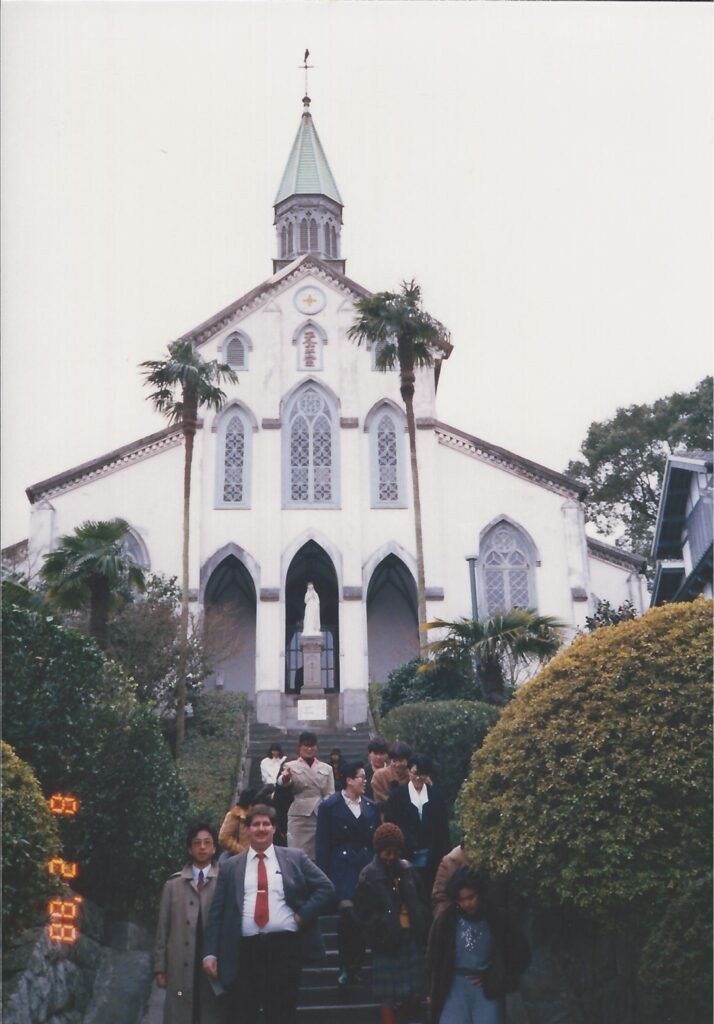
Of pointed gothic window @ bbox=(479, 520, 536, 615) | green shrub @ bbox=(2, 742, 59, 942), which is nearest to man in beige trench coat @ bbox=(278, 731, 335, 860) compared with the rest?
green shrub @ bbox=(2, 742, 59, 942)

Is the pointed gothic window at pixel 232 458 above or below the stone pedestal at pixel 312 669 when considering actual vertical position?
above

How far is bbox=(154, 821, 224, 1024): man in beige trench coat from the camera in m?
7.32

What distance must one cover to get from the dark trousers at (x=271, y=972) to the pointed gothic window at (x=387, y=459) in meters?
23.1

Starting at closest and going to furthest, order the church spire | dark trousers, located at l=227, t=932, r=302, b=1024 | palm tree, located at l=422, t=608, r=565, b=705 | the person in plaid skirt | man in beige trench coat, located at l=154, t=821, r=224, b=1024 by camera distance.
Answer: dark trousers, located at l=227, t=932, r=302, b=1024 < man in beige trench coat, located at l=154, t=821, r=224, b=1024 < the person in plaid skirt < palm tree, located at l=422, t=608, r=565, b=705 < the church spire

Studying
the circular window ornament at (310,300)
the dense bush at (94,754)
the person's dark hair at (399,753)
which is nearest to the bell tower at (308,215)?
the circular window ornament at (310,300)

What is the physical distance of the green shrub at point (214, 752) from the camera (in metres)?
17.7

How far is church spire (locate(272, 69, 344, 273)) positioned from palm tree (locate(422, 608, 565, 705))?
2527cm

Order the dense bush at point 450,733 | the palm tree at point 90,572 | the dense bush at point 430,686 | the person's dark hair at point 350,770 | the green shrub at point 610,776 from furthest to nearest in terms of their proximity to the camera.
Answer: the dense bush at point 430,686, the palm tree at point 90,572, the dense bush at point 450,733, the person's dark hair at point 350,770, the green shrub at point 610,776

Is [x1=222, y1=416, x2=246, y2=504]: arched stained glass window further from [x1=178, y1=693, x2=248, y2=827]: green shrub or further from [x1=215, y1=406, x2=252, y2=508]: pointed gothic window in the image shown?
[x1=178, y1=693, x2=248, y2=827]: green shrub

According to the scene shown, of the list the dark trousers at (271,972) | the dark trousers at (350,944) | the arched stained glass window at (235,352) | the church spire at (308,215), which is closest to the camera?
the dark trousers at (271,972)

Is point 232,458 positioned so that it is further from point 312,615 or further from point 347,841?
point 347,841

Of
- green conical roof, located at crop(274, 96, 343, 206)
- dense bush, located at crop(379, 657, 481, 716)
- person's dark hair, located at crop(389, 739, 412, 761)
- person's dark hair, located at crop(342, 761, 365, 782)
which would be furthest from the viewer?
green conical roof, located at crop(274, 96, 343, 206)

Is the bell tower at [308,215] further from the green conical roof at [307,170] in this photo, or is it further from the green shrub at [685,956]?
the green shrub at [685,956]

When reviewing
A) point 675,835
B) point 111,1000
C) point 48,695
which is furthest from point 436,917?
point 48,695
